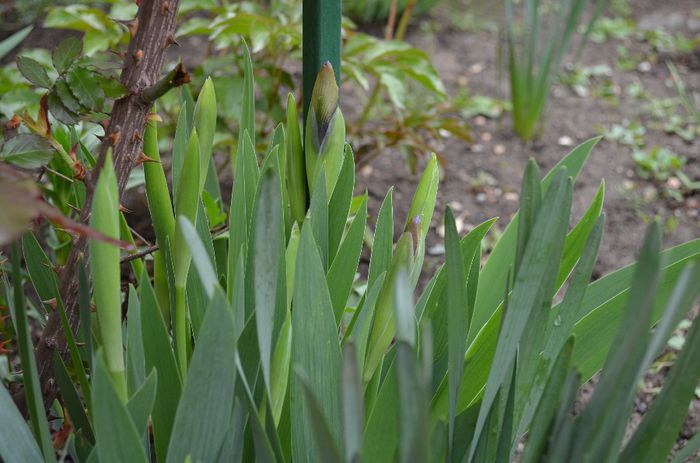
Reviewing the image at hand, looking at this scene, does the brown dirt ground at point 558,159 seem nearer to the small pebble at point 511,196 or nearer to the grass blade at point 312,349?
the small pebble at point 511,196

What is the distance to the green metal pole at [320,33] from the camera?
2.67 feet

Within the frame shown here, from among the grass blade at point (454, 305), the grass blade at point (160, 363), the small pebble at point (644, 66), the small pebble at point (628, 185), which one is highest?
the grass blade at point (454, 305)

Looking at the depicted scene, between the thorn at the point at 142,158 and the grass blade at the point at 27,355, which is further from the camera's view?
the thorn at the point at 142,158

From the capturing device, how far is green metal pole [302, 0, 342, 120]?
81 centimetres

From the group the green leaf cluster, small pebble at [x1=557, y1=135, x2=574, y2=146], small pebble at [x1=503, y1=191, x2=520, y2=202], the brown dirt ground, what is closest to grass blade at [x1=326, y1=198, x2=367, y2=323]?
the green leaf cluster

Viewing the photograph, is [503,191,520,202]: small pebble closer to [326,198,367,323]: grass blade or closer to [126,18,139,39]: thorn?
[326,198,367,323]: grass blade

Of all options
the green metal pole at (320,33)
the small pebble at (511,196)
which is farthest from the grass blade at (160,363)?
the small pebble at (511,196)

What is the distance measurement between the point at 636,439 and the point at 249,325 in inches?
11.7

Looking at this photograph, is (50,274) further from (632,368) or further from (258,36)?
(258,36)

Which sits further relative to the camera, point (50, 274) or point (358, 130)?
point (358, 130)

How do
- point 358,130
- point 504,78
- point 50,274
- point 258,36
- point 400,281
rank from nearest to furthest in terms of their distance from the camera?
point 400,281 < point 50,274 < point 258,36 < point 358,130 < point 504,78

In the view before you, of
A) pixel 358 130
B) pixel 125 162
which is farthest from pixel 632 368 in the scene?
pixel 358 130

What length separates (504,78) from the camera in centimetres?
265

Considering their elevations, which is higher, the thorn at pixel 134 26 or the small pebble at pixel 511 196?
the thorn at pixel 134 26
